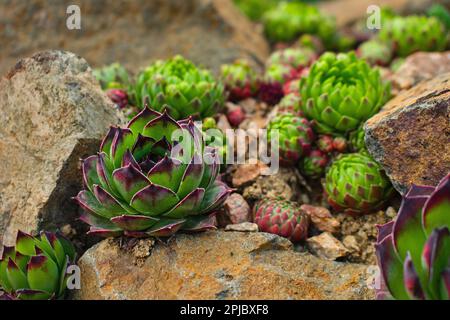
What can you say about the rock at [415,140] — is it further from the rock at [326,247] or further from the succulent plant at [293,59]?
the succulent plant at [293,59]

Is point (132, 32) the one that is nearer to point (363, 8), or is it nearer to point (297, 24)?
point (297, 24)

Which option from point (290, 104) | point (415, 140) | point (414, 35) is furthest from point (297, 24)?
point (415, 140)

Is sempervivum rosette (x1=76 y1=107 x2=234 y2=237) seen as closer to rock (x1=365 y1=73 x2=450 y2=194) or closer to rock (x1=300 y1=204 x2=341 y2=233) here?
rock (x1=300 y1=204 x2=341 y2=233)

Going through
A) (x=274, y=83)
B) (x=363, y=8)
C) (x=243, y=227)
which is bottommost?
(x=243, y=227)

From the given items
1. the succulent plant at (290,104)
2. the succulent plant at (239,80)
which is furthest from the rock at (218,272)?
the succulent plant at (239,80)

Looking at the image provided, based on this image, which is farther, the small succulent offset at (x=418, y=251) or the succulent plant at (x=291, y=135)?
the succulent plant at (x=291, y=135)

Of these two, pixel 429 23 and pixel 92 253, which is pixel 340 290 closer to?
pixel 92 253
